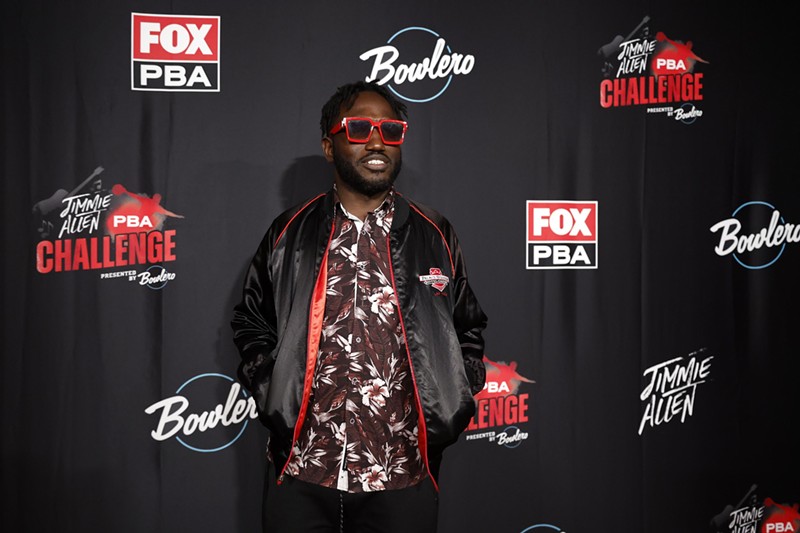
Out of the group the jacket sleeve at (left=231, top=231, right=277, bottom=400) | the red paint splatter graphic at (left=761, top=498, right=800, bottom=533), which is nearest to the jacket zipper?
the jacket sleeve at (left=231, top=231, right=277, bottom=400)

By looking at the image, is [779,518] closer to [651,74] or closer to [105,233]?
[651,74]

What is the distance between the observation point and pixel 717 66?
2652 mm

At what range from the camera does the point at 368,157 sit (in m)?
1.66

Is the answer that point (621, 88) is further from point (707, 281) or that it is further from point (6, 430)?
point (6, 430)

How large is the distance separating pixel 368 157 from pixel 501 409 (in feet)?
4.12

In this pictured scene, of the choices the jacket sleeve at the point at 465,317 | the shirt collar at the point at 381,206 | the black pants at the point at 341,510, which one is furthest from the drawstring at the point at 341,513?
the shirt collar at the point at 381,206

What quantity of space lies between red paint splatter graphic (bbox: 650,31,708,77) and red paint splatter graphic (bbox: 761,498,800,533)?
6.00 feet

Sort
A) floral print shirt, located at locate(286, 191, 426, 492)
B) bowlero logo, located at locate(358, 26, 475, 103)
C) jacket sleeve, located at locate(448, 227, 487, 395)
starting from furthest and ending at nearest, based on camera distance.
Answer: bowlero logo, located at locate(358, 26, 475, 103), jacket sleeve, located at locate(448, 227, 487, 395), floral print shirt, located at locate(286, 191, 426, 492)

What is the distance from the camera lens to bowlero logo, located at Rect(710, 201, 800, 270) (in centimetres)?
265

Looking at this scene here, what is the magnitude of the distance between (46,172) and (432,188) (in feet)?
4.58

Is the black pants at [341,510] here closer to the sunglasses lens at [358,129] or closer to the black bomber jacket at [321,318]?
the black bomber jacket at [321,318]

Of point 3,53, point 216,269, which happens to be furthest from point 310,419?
point 3,53

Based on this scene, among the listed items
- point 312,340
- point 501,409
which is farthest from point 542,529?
point 312,340

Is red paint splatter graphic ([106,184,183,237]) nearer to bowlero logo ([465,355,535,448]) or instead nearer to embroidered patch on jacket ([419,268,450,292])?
embroidered patch on jacket ([419,268,450,292])
